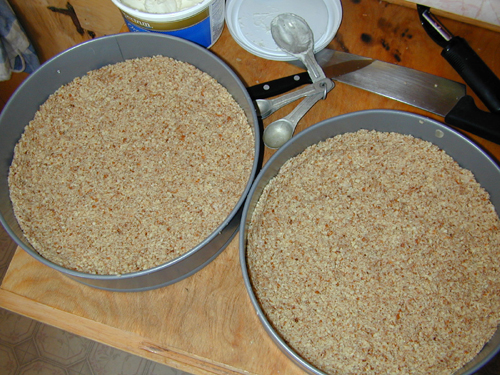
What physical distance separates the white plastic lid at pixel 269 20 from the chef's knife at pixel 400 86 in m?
0.07

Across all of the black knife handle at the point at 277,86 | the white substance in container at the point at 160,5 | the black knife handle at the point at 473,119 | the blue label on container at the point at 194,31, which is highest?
the white substance in container at the point at 160,5

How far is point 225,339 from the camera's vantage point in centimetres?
67

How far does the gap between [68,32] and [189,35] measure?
47 centimetres

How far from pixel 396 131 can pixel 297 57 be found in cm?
25

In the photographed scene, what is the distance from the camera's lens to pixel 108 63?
812 millimetres

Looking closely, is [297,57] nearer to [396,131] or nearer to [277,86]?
[277,86]

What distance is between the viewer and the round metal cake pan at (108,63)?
0.66 metres

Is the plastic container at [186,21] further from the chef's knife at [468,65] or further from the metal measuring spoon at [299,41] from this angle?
the chef's knife at [468,65]

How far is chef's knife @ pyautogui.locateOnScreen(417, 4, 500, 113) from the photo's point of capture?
2.46 ft

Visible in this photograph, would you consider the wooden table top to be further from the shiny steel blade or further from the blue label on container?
the blue label on container

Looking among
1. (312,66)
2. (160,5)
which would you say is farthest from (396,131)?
(160,5)

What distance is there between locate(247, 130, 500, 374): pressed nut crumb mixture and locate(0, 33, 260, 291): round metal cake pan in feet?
0.32

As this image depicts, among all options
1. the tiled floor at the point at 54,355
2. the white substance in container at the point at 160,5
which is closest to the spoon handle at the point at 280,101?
the white substance in container at the point at 160,5

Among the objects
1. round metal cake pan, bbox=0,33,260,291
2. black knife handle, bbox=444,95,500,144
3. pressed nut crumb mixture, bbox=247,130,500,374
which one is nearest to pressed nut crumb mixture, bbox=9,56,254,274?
round metal cake pan, bbox=0,33,260,291
